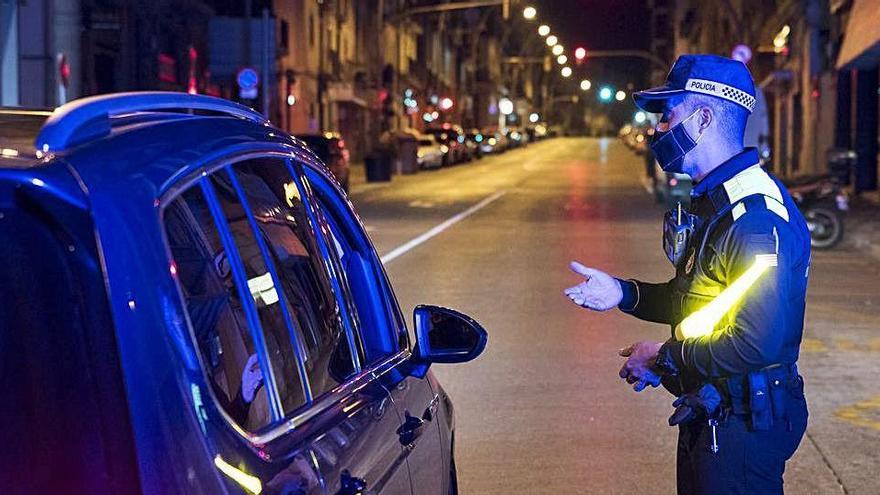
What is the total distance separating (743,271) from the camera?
357 centimetres

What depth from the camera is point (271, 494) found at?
2.46 m

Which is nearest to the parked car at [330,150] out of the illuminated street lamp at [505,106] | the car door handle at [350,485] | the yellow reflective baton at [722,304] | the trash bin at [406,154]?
the trash bin at [406,154]

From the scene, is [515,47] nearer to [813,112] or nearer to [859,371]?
[813,112]

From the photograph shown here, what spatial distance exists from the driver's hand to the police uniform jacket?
127 cm

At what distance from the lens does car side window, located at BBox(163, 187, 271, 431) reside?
263 centimetres

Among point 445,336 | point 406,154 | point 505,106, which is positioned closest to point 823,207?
point 445,336

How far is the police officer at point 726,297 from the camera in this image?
358 centimetres

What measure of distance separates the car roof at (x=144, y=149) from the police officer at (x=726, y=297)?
1.21m

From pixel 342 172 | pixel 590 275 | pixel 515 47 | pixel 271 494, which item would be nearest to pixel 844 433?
pixel 590 275

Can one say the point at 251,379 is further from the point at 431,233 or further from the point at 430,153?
the point at 430,153

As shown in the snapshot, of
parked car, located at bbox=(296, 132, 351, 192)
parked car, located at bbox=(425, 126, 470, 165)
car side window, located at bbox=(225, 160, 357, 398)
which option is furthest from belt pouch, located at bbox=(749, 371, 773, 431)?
parked car, located at bbox=(425, 126, 470, 165)

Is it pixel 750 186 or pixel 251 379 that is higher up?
pixel 750 186

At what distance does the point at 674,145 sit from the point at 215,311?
1.57m

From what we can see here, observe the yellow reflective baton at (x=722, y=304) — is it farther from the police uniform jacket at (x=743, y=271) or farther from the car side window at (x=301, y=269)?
the car side window at (x=301, y=269)
